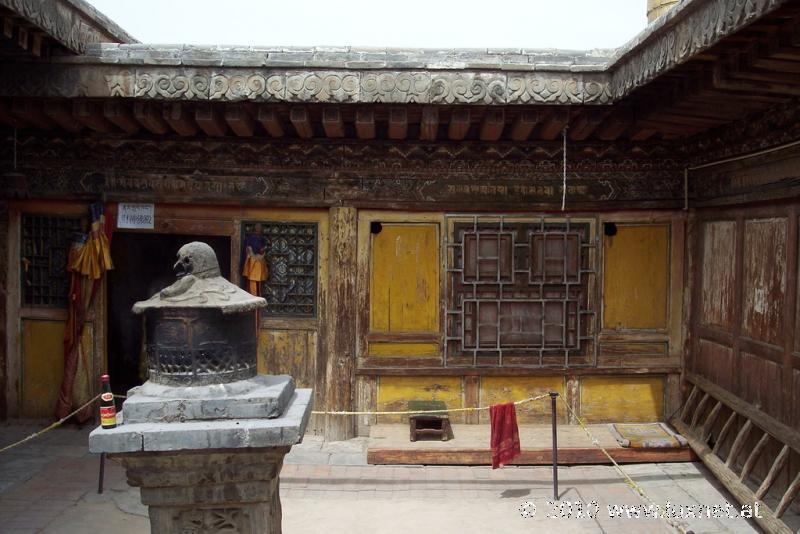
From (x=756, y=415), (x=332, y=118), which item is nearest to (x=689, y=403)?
(x=756, y=415)

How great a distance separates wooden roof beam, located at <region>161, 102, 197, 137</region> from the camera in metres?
6.85

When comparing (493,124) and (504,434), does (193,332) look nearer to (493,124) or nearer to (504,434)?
(504,434)

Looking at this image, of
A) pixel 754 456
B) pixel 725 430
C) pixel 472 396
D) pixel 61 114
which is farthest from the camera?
pixel 472 396

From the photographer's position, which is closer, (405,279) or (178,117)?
(178,117)

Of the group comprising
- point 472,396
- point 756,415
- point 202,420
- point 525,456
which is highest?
point 202,420

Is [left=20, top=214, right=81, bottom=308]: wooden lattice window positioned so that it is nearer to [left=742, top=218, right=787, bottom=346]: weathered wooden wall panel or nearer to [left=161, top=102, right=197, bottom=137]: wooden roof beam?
[left=161, top=102, right=197, bottom=137]: wooden roof beam

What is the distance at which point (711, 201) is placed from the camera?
286 inches

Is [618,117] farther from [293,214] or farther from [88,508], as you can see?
[88,508]

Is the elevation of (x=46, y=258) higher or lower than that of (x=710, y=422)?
higher

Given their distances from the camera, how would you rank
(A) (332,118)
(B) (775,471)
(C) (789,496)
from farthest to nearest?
(A) (332,118)
(B) (775,471)
(C) (789,496)

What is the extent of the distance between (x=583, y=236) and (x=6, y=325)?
23.5 ft

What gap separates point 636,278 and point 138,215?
240 inches

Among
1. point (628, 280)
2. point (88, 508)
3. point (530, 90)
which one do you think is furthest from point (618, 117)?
point (88, 508)

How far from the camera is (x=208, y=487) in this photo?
393cm
